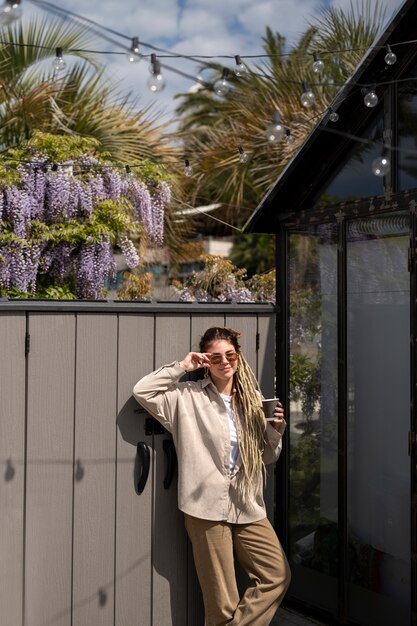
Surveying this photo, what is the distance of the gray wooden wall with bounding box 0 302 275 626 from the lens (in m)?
2.93

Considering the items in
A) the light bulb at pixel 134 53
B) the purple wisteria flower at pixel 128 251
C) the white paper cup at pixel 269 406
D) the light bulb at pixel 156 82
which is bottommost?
the white paper cup at pixel 269 406

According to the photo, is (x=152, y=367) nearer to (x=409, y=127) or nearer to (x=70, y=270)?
(x=409, y=127)

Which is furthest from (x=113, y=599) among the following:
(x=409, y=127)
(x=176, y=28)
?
(x=176, y=28)

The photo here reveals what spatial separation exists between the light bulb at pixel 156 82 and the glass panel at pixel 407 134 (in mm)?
1204

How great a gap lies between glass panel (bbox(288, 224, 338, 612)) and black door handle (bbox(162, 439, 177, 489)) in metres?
0.88

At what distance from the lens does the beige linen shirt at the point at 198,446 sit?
311 centimetres

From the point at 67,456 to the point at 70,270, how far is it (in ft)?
12.8

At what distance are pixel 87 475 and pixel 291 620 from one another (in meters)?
1.49

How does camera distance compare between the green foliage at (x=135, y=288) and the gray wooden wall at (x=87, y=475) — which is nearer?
the gray wooden wall at (x=87, y=475)

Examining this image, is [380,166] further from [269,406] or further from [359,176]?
[269,406]

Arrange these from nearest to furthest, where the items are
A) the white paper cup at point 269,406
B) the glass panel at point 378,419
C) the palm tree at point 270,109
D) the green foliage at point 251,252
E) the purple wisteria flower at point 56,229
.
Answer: the white paper cup at point 269,406 < the glass panel at point 378,419 < the purple wisteria flower at point 56,229 < the palm tree at point 270,109 < the green foliage at point 251,252

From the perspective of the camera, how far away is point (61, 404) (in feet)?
10.0

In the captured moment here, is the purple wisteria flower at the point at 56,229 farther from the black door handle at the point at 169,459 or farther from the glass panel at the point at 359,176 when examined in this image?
the black door handle at the point at 169,459

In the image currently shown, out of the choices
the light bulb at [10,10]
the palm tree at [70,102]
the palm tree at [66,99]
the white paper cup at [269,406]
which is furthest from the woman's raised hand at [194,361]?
the palm tree at [66,99]
